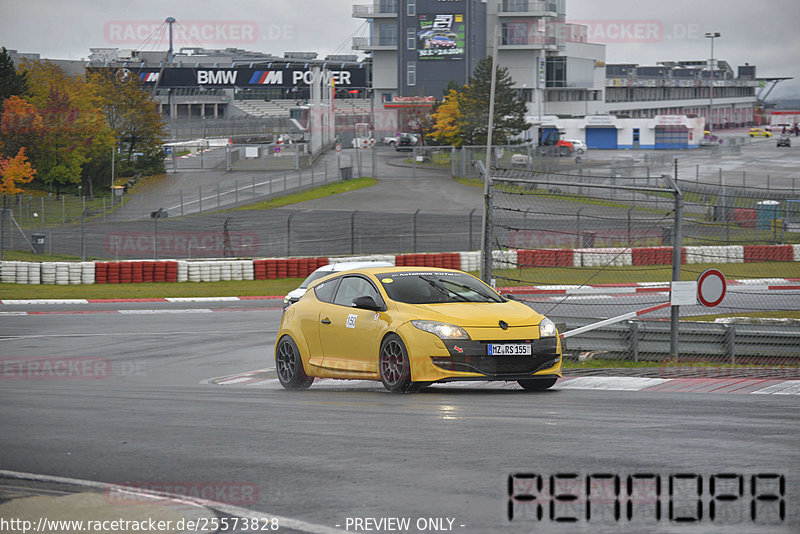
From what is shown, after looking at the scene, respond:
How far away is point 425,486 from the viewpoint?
6293 mm

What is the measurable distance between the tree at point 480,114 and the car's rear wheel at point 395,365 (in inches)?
2592

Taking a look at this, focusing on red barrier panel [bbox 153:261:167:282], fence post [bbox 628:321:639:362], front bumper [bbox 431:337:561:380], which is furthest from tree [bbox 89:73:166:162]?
front bumper [bbox 431:337:561:380]

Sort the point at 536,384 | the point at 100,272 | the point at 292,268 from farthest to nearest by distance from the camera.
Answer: the point at 292,268 → the point at 100,272 → the point at 536,384

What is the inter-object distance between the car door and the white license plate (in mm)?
1365

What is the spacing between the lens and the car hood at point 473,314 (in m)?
10.8

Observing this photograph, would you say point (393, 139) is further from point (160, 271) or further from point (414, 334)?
point (414, 334)

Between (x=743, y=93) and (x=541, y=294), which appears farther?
(x=743, y=93)

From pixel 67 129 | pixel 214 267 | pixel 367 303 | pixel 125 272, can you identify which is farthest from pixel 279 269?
pixel 67 129

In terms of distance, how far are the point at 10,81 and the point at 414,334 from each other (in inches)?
2488

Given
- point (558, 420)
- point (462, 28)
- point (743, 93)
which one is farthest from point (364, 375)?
point (743, 93)

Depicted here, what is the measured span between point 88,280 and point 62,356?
17.6 metres

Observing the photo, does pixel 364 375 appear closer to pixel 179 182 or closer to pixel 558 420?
pixel 558 420

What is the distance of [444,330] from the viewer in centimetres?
1062

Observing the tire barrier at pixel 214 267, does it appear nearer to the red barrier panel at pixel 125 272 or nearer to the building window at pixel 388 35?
the red barrier panel at pixel 125 272
